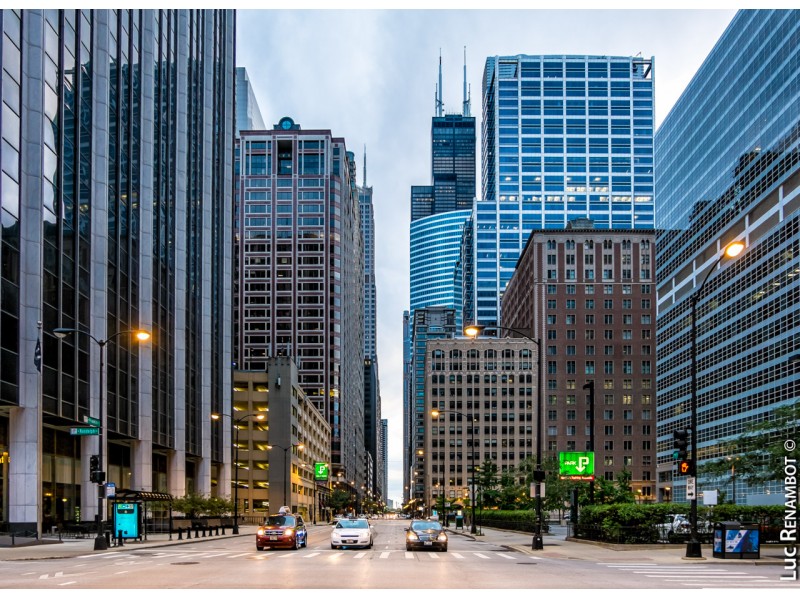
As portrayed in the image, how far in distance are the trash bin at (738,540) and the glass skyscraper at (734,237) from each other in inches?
2142

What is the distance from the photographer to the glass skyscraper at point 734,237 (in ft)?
303

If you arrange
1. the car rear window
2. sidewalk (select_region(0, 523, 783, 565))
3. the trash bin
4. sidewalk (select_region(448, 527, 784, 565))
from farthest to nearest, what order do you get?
1. the car rear window
2. sidewalk (select_region(0, 523, 783, 565))
3. the trash bin
4. sidewalk (select_region(448, 527, 784, 565))

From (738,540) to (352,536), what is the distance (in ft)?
52.9

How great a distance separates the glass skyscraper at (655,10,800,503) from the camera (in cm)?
→ 9225

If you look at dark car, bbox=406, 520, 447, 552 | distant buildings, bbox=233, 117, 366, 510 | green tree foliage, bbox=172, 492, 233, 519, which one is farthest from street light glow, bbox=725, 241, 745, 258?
distant buildings, bbox=233, 117, 366, 510

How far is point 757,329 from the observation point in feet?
324

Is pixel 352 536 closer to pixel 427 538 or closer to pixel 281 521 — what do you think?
pixel 427 538

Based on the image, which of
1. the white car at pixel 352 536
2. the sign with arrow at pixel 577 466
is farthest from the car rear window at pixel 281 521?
the sign with arrow at pixel 577 466

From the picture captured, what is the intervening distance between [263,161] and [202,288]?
3708 inches

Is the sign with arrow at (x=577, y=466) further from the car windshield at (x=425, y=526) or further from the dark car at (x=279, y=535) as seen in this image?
the dark car at (x=279, y=535)

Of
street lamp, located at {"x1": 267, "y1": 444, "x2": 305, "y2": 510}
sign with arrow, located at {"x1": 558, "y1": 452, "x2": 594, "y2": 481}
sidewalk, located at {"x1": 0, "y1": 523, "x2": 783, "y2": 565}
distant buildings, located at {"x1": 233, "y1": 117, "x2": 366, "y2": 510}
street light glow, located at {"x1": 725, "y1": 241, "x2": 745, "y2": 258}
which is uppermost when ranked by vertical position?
distant buildings, located at {"x1": 233, "y1": 117, "x2": 366, "y2": 510}

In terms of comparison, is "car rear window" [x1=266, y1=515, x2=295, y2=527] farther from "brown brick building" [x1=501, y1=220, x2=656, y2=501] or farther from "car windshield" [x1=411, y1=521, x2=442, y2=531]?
"brown brick building" [x1=501, y1=220, x2=656, y2=501]

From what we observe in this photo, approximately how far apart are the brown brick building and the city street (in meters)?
143

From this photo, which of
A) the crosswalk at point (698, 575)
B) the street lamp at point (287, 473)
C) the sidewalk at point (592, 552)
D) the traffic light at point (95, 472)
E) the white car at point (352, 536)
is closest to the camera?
the crosswalk at point (698, 575)
